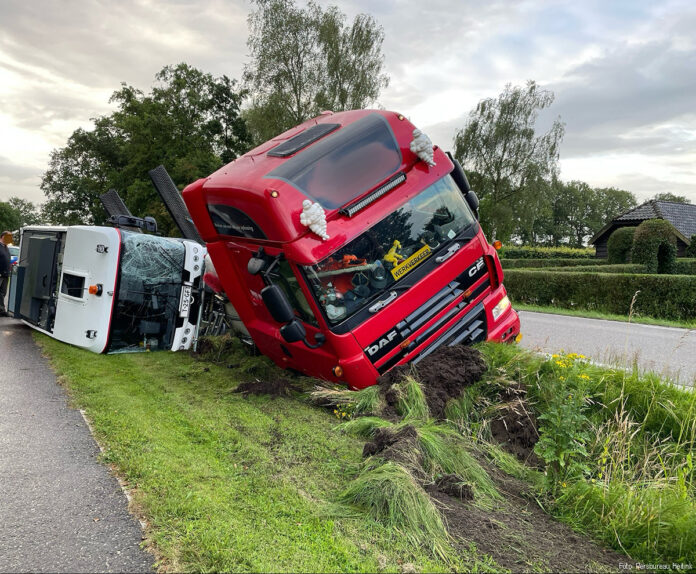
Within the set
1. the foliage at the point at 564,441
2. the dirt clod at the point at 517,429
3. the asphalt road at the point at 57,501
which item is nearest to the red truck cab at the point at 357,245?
the dirt clod at the point at 517,429

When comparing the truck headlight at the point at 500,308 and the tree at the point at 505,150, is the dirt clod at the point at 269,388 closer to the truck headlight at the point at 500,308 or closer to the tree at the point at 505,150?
the truck headlight at the point at 500,308

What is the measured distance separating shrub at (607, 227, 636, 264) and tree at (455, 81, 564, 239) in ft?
37.2

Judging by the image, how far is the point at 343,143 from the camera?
505 cm

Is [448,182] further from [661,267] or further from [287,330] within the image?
[661,267]

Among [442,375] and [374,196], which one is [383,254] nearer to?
[374,196]

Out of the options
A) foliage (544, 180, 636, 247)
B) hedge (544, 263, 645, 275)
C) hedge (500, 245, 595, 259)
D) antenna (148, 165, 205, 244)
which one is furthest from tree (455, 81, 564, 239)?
foliage (544, 180, 636, 247)

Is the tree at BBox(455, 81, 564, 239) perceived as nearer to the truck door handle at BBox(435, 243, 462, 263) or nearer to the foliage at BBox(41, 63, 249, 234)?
the foliage at BBox(41, 63, 249, 234)

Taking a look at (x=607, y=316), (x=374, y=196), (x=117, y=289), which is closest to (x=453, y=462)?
(x=374, y=196)

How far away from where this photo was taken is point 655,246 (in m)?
16.8

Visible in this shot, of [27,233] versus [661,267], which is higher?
[661,267]

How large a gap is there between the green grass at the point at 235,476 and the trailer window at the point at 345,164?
2.22 m

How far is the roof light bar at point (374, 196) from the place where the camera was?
484 cm

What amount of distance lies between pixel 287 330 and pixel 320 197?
1335mm

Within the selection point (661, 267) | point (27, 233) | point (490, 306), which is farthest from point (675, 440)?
point (661, 267)
